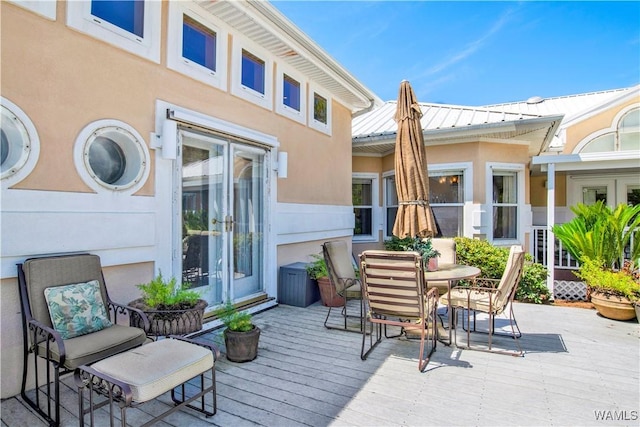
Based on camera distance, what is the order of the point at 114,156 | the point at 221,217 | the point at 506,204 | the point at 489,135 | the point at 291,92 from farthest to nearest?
the point at 506,204
the point at 489,135
the point at 291,92
the point at 221,217
the point at 114,156

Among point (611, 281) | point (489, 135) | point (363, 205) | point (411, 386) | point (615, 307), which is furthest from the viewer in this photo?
point (363, 205)

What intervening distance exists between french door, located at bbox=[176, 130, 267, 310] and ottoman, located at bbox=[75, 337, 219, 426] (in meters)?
1.94

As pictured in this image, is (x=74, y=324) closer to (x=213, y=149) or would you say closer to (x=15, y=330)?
(x=15, y=330)

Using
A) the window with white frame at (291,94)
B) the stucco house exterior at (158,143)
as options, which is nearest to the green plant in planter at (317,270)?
the stucco house exterior at (158,143)

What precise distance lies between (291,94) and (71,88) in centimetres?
362

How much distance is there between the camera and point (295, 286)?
18.5 feet

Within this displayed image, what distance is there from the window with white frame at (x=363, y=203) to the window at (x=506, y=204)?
9.29 ft

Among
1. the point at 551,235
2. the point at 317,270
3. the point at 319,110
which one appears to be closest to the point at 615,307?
the point at 551,235

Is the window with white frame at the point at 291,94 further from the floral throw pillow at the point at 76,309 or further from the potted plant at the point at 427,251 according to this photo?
the floral throw pillow at the point at 76,309

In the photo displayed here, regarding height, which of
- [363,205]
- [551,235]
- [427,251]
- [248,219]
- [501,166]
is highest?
[501,166]

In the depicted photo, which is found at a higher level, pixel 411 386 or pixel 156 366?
pixel 156 366

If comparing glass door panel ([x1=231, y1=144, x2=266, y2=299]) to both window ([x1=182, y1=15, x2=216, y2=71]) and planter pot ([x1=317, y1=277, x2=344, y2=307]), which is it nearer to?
planter pot ([x1=317, y1=277, x2=344, y2=307])

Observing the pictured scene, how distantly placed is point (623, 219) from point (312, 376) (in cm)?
547

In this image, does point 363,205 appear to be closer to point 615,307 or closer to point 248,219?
point 248,219
